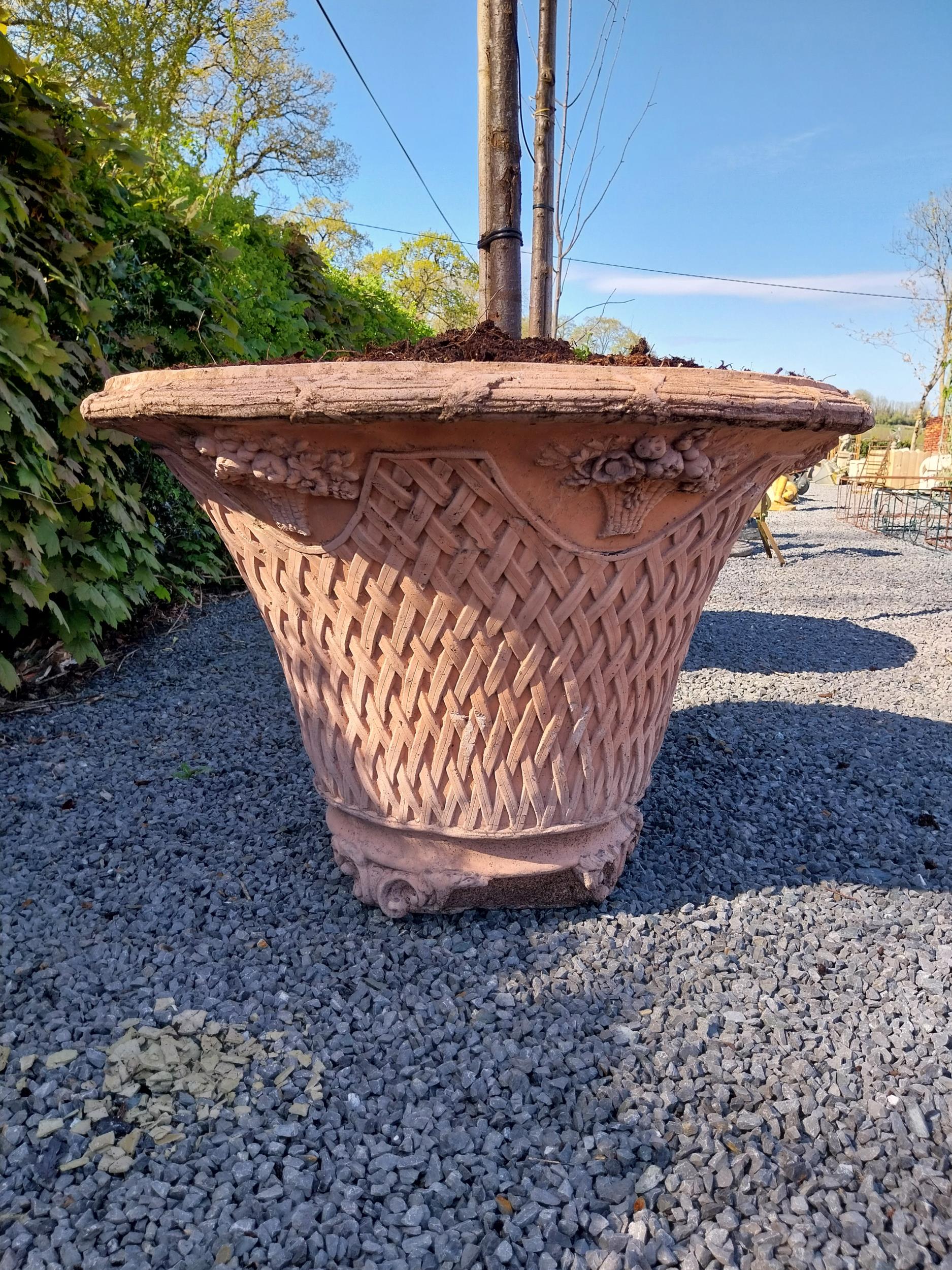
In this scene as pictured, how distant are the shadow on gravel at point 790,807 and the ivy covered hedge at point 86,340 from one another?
145 centimetres

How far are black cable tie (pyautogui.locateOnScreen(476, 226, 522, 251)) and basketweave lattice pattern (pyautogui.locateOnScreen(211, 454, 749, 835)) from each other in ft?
3.74

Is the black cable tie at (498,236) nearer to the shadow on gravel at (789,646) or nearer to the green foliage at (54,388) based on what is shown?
the green foliage at (54,388)

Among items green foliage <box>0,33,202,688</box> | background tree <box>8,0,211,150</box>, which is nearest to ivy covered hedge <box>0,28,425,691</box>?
green foliage <box>0,33,202,688</box>

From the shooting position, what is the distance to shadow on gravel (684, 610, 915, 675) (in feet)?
11.6

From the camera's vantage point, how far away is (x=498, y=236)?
2.09m

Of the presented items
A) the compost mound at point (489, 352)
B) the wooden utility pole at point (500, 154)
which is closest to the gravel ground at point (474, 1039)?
the compost mound at point (489, 352)

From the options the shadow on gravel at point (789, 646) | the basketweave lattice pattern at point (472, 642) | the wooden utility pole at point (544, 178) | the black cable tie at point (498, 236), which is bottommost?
the shadow on gravel at point (789, 646)

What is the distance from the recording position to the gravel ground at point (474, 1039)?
0.95 m

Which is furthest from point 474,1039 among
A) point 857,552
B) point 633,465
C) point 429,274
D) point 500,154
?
→ point 429,274

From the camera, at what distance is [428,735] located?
4.67 feet

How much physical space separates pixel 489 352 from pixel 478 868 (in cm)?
95

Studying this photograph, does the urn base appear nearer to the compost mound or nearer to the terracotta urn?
the terracotta urn

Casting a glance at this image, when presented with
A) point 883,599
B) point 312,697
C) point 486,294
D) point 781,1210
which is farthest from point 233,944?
point 883,599

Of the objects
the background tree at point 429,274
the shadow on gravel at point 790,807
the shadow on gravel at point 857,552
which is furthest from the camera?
the background tree at point 429,274
